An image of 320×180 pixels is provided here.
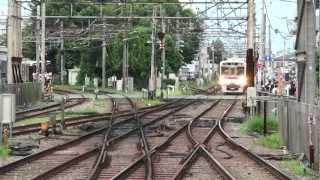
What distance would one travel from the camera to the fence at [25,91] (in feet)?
111

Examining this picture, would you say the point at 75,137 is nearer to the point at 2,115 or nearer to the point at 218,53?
the point at 2,115

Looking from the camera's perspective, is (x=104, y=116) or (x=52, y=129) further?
(x=104, y=116)

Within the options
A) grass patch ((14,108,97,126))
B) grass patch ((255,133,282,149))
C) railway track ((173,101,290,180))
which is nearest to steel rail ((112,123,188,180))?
railway track ((173,101,290,180))

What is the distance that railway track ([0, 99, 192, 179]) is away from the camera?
13.6 metres

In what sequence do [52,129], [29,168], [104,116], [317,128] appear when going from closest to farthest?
[317,128], [29,168], [52,129], [104,116]

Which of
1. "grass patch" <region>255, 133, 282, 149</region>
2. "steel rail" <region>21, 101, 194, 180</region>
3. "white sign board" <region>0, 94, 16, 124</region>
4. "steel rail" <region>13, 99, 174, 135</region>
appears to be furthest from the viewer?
"steel rail" <region>13, 99, 174, 135</region>

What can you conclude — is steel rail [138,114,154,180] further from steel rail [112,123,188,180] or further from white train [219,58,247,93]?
white train [219,58,247,93]

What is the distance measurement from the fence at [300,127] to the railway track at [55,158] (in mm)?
5238

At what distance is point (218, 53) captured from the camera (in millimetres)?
158875

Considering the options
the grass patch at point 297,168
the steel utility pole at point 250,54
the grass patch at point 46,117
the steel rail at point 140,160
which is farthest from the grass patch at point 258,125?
the grass patch at point 46,117

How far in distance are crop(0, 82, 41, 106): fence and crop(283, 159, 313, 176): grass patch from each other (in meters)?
19.8

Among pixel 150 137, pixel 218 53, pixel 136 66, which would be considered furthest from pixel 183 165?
pixel 218 53

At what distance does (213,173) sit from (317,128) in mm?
2391

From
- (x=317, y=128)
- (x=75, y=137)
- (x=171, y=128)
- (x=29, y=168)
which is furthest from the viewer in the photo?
(x=171, y=128)
